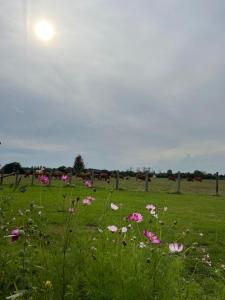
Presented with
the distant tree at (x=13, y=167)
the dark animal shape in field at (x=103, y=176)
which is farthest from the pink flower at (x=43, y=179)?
the dark animal shape in field at (x=103, y=176)

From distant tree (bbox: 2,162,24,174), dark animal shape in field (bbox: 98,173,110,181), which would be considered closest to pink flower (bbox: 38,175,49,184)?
distant tree (bbox: 2,162,24,174)

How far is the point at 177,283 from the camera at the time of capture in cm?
374

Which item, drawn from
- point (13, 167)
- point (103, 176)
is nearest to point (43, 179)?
point (13, 167)

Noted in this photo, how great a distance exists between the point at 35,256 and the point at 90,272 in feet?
3.38

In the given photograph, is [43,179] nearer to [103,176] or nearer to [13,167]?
[13,167]

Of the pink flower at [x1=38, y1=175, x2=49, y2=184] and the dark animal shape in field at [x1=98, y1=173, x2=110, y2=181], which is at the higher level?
the dark animal shape in field at [x1=98, y1=173, x2=110, y2=181]

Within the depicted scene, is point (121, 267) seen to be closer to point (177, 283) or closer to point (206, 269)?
point (177, 283)

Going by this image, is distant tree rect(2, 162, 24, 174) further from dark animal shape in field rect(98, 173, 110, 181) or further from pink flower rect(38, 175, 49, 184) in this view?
dark animal shape in field rect(98, 173, 110, 181)

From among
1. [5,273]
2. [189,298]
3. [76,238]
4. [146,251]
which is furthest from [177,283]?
[5,273]

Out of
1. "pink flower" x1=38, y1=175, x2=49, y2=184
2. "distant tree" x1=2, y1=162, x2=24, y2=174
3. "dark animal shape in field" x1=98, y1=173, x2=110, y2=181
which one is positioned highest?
"dark animal shape in field" x1=98, y1=173, x2=110, y2=181

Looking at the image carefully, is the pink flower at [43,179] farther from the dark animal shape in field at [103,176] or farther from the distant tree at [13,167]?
the dark animal shape in field at [103,176]

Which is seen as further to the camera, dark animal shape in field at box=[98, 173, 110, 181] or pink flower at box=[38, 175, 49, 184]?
dark animal shape in field at box=[98, 173, 110, 181]

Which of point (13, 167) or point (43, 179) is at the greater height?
point (13, 167)

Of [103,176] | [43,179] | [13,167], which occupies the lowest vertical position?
[43,179]
